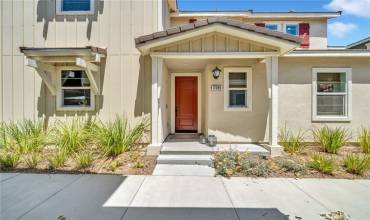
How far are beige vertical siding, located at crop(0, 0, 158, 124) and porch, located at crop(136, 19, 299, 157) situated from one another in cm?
104

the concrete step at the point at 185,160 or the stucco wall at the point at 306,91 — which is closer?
the concrete step at the point at 185,160

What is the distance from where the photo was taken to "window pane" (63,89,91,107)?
8.73 meters

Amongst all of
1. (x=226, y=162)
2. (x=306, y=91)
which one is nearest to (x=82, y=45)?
(x=226, y=162)

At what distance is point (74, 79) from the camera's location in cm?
877

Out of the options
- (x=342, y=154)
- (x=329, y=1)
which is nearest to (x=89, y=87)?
(x=342, y=154)

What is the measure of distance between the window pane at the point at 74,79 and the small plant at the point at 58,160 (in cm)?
304

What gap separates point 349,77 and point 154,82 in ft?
23.3

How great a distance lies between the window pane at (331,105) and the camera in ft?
28.9

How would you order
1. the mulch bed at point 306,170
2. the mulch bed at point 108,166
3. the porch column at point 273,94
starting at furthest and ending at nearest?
1. the porch column at point 273,94
2. the mulch bed at point 108,166
3. the mulch bed at point 306,170

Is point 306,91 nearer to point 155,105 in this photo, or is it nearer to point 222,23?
point 222,23

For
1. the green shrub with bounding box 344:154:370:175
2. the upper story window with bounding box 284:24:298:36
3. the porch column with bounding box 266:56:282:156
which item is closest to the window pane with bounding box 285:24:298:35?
the upper story window with bounding box 284:24:298:36

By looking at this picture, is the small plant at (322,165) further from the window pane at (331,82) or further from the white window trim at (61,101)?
the white window trim at (61,101)

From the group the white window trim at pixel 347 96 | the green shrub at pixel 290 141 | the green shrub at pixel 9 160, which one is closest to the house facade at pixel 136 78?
the white window trim at pixel 347 96

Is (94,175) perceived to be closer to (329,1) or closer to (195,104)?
(195,104)
